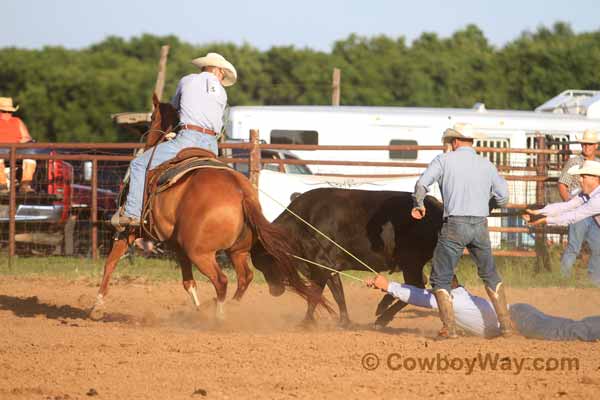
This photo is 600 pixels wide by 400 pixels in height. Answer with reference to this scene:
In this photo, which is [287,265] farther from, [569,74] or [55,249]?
[569,74]

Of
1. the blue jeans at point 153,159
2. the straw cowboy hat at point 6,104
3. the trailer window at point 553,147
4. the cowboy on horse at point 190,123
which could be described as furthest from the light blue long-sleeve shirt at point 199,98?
the trailer window at point 553,147

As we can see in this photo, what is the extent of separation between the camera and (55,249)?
14.9m

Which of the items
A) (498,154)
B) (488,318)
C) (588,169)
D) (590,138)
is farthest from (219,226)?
(498,154)

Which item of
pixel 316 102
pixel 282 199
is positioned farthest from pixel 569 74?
pixel 282 199

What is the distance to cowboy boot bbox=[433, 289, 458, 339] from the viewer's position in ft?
25.2

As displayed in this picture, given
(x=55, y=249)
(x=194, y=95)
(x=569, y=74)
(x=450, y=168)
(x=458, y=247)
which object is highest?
(x=569, y=74)

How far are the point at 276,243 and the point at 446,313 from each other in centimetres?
165

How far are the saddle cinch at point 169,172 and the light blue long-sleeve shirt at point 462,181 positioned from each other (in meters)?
1.99

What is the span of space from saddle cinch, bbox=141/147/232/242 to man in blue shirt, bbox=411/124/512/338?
2041 mm

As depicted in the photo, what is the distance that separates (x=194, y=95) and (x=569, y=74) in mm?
28118

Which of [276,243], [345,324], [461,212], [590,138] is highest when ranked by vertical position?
[590,138]

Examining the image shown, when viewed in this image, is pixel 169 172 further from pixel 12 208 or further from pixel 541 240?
pixel 541 240

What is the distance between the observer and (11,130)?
571 inches

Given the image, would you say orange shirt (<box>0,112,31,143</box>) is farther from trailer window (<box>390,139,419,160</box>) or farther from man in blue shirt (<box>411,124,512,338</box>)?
man in blue shirt (<box>411,124,512,338</box>)
